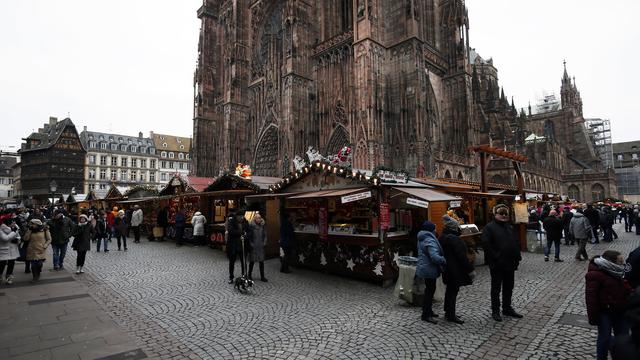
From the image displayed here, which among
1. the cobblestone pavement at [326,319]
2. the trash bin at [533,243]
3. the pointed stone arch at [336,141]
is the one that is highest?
the pointed stone arch at [336,141]

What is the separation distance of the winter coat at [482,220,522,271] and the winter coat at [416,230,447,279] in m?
0.79

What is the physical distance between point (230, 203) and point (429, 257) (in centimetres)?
1131

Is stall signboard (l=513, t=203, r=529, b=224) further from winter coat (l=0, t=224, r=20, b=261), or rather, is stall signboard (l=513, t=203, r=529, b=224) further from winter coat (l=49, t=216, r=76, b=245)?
winter coat (l=0, t=224, r=20, b=261)

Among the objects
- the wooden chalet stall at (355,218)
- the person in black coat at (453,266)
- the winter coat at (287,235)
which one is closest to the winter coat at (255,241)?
the winter coat at (287,235)

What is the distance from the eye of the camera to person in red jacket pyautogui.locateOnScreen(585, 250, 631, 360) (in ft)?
10.9

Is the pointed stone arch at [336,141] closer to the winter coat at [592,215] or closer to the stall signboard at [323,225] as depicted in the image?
the winter coat at [592,215]

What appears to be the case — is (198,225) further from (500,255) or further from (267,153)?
(267,153)

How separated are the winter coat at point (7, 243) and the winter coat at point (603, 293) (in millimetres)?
11454

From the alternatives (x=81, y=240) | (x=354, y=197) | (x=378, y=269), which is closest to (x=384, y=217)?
(x=354, y=197)

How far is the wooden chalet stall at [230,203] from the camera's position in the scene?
12.0 meters

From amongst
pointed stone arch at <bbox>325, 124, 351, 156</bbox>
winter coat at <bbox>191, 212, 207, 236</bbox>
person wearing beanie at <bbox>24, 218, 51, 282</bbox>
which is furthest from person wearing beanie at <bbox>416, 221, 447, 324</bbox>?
pointed stone arch at <bbox>325, 124, 351, 156</bbox>

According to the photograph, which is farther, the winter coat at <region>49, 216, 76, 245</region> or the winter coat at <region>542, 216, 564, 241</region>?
the winter coat at <region>542, 216, 564, 241</region>

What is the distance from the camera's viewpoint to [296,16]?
995 inches

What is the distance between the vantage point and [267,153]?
30.0m
